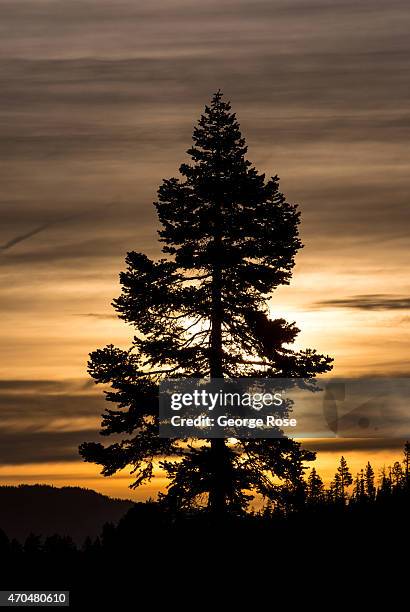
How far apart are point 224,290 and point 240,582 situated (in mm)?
15003

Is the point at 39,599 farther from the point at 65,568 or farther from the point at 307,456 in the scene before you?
the point at 307,456

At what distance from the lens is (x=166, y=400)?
3750cm

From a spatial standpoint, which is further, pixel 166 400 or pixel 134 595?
pixel 166 400

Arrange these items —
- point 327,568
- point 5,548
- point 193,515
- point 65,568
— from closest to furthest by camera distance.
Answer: point 327,568 → point 65,568 → point 5,548 → point 193,515

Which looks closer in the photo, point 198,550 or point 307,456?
point 198,550

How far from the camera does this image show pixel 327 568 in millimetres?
23250

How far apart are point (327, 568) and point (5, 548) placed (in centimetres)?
1245

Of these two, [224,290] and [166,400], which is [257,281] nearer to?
[224,290]

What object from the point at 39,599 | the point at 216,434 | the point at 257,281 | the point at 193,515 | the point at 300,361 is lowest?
the point at 39,599

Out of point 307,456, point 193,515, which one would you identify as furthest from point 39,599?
point 307,456

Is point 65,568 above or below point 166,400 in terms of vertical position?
Result: below

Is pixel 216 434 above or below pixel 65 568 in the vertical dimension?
above

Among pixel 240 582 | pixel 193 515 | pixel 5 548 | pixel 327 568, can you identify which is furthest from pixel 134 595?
pixel 193 515

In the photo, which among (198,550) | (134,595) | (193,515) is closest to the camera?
(134,595)
